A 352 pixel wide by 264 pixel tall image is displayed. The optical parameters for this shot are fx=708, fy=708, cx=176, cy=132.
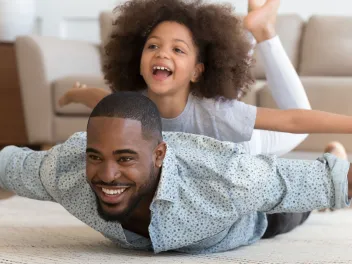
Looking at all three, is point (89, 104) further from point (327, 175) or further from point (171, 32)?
point (327, 175)

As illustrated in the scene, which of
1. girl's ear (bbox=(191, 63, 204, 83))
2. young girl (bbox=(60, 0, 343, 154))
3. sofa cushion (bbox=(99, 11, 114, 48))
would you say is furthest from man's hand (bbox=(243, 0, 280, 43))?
sofa cushion (bbox=(99, 11, 114, 48))

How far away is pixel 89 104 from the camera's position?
1.99 meters

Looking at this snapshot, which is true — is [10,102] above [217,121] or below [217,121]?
below

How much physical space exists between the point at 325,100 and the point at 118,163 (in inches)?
75.6

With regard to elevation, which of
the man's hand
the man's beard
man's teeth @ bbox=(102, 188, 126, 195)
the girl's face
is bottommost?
the man's beard

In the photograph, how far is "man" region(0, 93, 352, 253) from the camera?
124cm

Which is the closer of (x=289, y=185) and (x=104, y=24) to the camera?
(x=289, y=185)

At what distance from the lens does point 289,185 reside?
4.32 ft

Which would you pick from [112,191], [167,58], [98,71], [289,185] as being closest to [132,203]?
[112,191]

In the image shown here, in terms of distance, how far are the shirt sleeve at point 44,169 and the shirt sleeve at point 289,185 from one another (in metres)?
0.33

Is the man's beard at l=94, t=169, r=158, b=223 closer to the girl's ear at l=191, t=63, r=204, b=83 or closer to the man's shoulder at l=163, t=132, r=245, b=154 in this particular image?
the man's shoulder at l=163, t=132, r=245, b=154

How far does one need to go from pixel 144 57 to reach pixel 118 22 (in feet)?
0.77

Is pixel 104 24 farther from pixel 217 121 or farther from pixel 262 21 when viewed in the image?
pixel 217 121

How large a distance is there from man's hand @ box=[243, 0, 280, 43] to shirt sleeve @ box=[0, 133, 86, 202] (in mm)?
761
